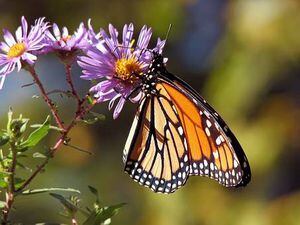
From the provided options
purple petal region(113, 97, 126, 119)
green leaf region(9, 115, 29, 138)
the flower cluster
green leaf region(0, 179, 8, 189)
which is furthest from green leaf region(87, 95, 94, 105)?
green leaf region(0, 179, 8, 189)

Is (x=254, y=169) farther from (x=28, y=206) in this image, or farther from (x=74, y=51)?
(x=74, y=51)

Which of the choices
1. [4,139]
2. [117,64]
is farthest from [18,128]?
[117,64]

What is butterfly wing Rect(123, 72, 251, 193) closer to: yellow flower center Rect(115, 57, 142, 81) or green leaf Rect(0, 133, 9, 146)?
yellow flower center Rect(115, 57, 142, 81)

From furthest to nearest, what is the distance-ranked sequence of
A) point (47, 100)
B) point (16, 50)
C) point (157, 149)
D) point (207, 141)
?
point (157, 149), point (207, 141), point (16, 50), point (47, 100)

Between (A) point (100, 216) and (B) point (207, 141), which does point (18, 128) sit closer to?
(A) point (100, 216)

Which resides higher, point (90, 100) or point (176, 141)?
point (176, 141)

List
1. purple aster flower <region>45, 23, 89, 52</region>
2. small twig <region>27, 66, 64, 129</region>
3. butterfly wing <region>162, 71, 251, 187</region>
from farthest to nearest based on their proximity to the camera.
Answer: butterfly wing <region>162, 71, 251, 187</region> → purple aster flower <region>45, 23, 89, 52</region> → small twig <region>27, 66, 64, 129</region>

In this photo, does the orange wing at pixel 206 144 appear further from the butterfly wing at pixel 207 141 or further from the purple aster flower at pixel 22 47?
the purple aster flower at pixel 22 47
